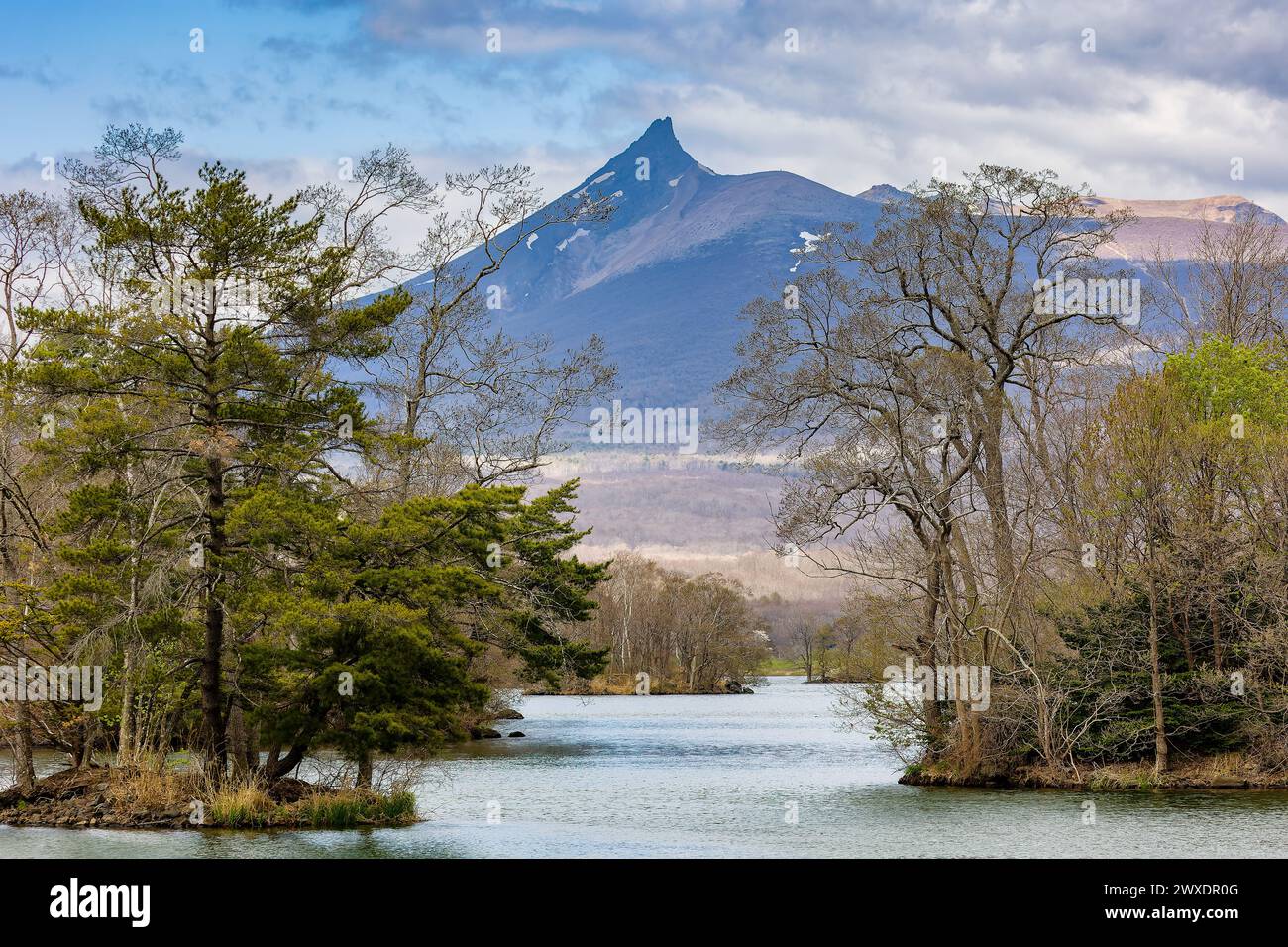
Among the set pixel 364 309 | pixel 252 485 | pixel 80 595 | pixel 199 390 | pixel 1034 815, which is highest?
pixel 364 309

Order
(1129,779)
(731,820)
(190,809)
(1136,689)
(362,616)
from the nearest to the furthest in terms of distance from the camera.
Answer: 1. (362,616)
2. (190,809)
3. (731,820)
4. (1129,779)
5. (1136,689)

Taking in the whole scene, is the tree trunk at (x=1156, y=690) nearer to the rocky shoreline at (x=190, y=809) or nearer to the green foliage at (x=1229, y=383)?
the green foliage at (x=1229, y=383)

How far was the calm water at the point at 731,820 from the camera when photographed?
2306 centimetres

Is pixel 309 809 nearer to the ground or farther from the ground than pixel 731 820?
farther from the ground

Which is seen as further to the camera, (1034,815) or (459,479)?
(459,479)

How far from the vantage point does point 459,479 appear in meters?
50.0

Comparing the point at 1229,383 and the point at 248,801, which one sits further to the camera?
the point at 1229,383

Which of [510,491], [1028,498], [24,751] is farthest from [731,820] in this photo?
[24,751]

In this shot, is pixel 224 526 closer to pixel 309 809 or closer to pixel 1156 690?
pixel 309 809

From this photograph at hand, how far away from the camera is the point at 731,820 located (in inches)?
1109

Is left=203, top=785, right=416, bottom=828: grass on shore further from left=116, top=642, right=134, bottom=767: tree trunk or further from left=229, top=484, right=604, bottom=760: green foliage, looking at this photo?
left=116, top=642, right=134, bottom=767: tree trunk

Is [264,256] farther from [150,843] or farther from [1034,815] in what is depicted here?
[1034,815]

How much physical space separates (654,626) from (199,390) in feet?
265
